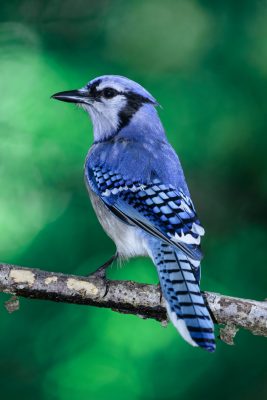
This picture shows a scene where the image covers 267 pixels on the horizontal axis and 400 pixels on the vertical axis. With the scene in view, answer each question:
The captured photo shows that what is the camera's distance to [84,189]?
4.70 metres

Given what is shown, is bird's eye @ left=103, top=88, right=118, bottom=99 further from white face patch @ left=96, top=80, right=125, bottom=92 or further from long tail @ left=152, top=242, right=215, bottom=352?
long tail @ left=152, top=242, right=215, bottom=352

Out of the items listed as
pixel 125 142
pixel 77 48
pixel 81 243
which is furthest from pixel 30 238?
pixel 77 48

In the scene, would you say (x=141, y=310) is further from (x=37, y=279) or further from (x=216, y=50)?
(x=216, y=50)

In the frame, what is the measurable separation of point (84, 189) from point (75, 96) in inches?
40.3

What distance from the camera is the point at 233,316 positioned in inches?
117

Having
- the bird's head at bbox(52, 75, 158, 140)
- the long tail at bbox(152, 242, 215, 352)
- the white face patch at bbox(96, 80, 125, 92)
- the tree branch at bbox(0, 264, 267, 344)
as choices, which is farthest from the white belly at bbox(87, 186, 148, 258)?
the white face patch at bbox(96, 80, 125, 92)

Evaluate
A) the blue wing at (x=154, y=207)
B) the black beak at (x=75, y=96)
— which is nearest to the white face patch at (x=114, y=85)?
the black beak at (x=75, y=96)

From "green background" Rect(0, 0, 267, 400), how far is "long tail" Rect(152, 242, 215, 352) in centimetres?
101

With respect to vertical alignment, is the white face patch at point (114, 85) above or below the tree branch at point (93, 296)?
above

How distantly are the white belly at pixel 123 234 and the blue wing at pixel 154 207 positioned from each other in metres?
0.06

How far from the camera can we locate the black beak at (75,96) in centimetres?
365

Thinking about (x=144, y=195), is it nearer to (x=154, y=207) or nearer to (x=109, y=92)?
(x=154, y=207)

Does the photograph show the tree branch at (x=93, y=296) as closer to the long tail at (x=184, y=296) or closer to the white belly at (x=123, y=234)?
the long tail at (x=184, y=296)

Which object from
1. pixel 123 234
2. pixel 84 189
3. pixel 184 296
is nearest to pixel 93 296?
pixel 184 296
